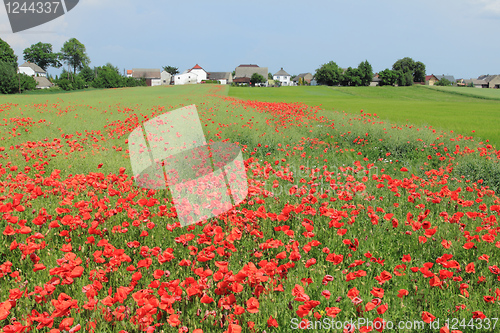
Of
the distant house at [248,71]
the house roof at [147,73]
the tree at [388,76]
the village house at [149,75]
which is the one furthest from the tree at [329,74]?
the house roof at [147,73]

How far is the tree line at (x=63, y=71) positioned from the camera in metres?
55.1

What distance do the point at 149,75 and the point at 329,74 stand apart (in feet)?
274

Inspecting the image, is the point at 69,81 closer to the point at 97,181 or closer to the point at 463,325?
the point at 97,181

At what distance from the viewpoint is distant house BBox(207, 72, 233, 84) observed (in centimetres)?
15862

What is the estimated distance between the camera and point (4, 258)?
329 cm

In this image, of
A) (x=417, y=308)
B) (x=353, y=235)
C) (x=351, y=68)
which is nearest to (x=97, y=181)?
(x=353, y=235)

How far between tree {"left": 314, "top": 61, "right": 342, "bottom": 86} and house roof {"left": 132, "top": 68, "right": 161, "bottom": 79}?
7673 centimetres

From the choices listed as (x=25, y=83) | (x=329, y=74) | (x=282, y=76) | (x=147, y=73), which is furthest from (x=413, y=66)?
(x=147, y=73)

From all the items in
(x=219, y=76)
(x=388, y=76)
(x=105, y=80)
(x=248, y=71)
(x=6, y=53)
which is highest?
(x=248, y=71)

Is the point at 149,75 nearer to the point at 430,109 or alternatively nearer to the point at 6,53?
the point at 6,53

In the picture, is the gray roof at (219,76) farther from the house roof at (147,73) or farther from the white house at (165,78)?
the house roof at (147,73)

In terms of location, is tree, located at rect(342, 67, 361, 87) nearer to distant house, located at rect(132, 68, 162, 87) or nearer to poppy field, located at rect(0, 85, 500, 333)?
distant house, located at rect(132, 68, 162, 87)

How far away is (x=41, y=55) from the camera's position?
11812 cm

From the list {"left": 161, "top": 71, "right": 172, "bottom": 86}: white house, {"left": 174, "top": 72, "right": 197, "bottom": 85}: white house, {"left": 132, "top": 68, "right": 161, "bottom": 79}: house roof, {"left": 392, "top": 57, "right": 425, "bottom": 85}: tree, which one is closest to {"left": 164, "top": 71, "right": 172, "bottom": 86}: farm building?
{"left": 161, "top": 71, "right": 172, "bottom": 86}: white house
